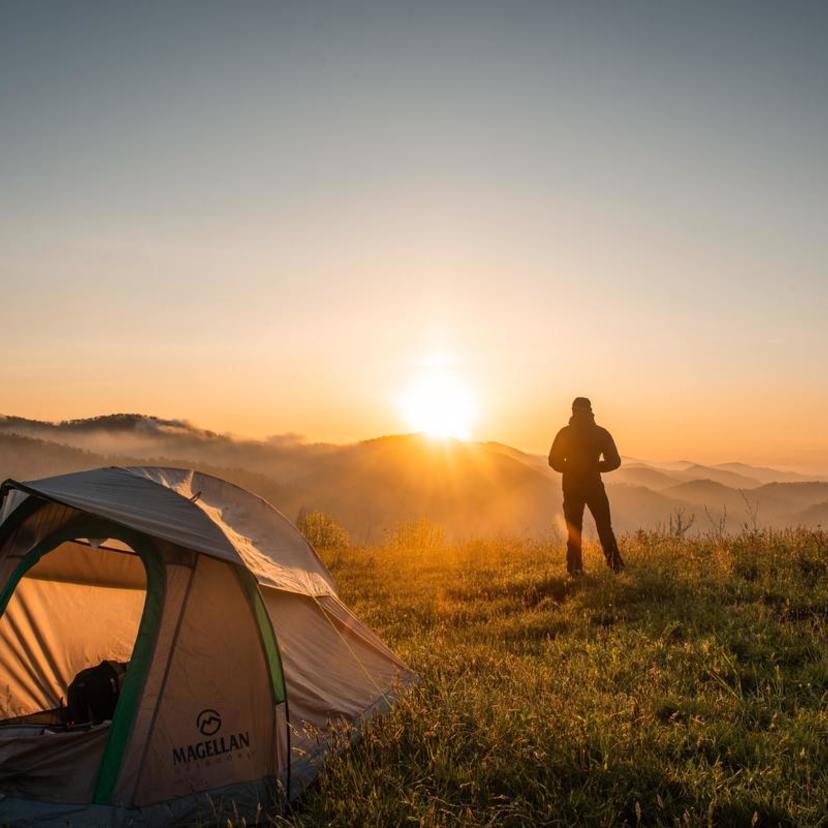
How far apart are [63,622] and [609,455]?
319 inches

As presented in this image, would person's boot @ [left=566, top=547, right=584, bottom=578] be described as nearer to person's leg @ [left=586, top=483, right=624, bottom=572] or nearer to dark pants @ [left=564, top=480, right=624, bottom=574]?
dark pants @ [left=564, top=480, right=624, bottom=574]

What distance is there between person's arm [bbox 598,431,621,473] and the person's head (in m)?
0.48

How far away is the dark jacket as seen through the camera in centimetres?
1140

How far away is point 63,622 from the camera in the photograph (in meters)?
7.02

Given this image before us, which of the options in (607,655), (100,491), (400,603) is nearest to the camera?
(100,491)

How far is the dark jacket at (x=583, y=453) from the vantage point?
11.4m

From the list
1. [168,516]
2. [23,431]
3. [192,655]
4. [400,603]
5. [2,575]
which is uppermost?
[23,431]

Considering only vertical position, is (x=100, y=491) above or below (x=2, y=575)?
above

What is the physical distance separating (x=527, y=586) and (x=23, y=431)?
105680 mm

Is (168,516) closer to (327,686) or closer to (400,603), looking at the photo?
(327,686)

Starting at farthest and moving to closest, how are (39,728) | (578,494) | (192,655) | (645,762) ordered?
(578,494), (39,728), (192,655), (645,762)

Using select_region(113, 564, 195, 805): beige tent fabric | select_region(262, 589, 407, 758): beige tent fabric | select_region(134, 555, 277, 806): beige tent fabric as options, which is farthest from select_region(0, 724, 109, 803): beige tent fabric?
select_region(262, 589, 407, 758): beige tent fabric

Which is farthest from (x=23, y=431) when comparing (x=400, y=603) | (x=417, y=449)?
(x=400, y=603)

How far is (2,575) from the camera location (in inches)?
237
